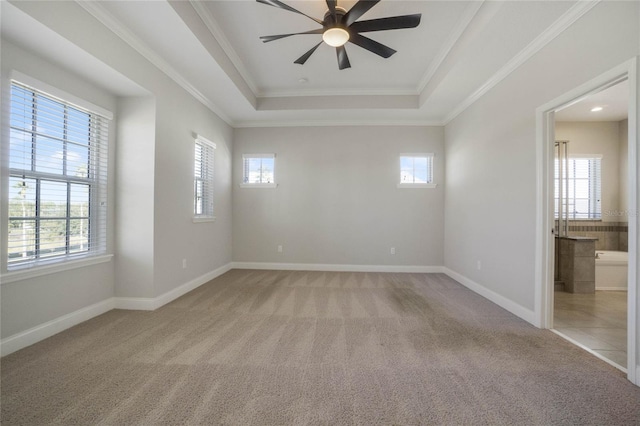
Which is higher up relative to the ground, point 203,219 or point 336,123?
point 336,123

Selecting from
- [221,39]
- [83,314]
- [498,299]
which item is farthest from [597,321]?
[83,314]

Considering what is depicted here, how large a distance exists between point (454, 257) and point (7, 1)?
550 centimetres

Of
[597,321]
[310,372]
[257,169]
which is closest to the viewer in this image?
[310,372]

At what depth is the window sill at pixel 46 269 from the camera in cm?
199

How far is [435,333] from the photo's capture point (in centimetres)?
242

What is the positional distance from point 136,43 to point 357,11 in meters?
2.18

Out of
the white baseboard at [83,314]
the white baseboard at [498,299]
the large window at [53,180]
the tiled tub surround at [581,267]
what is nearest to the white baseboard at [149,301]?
the white baseboard at [83,314]

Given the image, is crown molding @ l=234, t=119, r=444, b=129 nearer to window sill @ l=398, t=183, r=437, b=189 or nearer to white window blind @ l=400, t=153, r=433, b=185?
white window blind @ l=400, t=153, r=433, b=185

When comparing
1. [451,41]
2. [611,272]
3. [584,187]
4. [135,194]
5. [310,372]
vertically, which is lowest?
[310,372]

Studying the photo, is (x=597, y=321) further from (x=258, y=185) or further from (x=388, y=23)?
(x=258, y=185)

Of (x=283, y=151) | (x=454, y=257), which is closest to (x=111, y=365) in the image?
(x=283, y=151)

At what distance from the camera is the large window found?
2.07 m

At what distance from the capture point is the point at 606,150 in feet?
14.3

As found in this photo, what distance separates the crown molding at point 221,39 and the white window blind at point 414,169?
3.01 m
